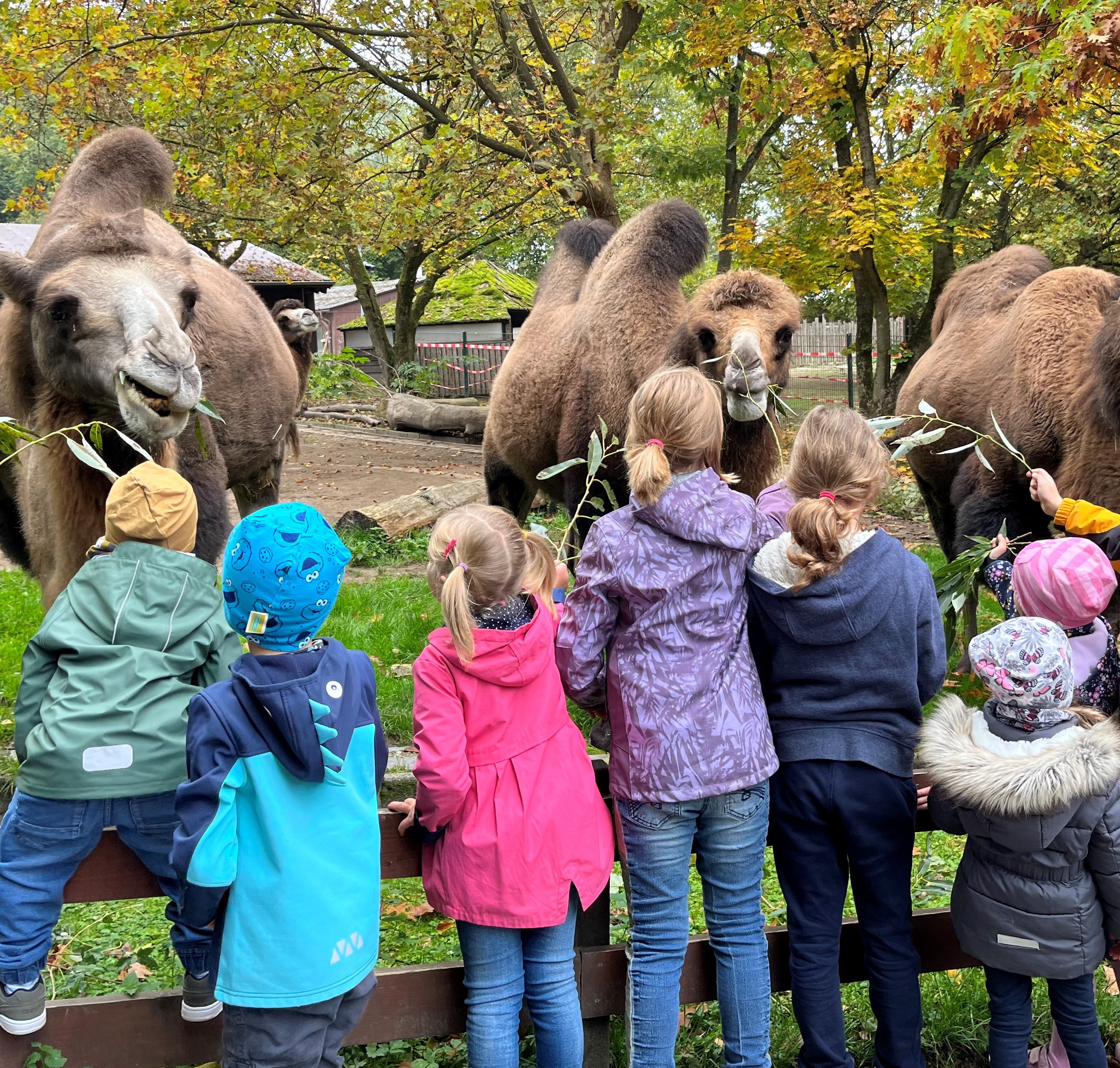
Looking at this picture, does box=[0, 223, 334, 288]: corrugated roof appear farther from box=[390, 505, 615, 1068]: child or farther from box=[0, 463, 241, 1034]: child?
box=[390, 505, 615, 1068]: child

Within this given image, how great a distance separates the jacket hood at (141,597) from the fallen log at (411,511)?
7119 millimetres

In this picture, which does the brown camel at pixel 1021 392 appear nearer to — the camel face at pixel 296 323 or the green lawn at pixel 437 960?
the green lawn at pixel 437 960

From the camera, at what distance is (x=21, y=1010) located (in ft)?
8.87

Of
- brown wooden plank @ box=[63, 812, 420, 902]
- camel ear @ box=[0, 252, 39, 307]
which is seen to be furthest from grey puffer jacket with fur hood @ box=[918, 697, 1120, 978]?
camel ear @ box=[0, 252, 39, 307]

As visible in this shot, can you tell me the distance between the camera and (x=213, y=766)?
7.64 feet

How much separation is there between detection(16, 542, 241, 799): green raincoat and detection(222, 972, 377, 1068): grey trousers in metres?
0.65

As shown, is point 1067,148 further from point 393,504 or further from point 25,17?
point 25,17

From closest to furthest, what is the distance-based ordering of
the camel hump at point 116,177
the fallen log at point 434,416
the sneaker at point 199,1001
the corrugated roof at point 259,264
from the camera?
the sneaker at point 199,1001 < the camel hump at point 116,177 < the fallen log at point 434,416 < the corrugated roof at point 259,264

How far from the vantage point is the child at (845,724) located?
9.43 feet

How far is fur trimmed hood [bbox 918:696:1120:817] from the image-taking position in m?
2.55

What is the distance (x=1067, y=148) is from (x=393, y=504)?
323 inches

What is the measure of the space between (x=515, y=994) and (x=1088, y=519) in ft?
8.26

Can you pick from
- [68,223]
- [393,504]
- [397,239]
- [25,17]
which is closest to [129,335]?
[68,223]

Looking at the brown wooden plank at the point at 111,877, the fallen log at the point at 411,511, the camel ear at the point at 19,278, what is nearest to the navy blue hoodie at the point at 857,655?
the brown wooden plank at the point at 111,877
